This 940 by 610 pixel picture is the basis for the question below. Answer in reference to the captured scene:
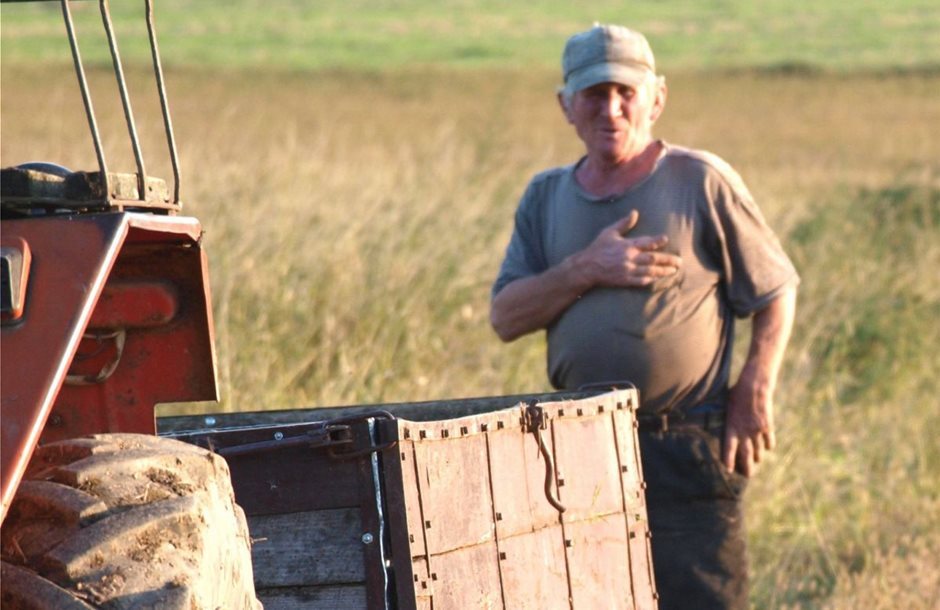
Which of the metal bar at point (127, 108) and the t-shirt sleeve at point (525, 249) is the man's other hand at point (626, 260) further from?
the metal bar at point (127, 108)

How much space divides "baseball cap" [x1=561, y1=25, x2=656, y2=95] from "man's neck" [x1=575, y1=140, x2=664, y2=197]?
0.22 metres

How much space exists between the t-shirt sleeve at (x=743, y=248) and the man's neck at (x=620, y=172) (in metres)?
0.23

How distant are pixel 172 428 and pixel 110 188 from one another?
1.48 metres

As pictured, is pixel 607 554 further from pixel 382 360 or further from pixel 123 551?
pixel 382 360

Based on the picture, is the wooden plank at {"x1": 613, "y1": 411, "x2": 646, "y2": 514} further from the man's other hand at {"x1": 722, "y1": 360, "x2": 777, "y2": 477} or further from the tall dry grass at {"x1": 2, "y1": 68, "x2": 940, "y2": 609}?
the tall dry grass at {"x1": 2, "y1": 68, "x2": 940, "y2": 609}

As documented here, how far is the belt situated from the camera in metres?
5.05

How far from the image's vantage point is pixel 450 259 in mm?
8930

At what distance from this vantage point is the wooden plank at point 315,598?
3.43 m

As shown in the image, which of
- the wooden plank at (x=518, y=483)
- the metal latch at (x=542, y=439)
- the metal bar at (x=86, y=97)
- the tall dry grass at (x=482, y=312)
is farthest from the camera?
the tall dry grass at (x=482, y=312)

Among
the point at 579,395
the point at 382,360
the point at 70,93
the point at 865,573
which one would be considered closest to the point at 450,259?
the point at 382,360

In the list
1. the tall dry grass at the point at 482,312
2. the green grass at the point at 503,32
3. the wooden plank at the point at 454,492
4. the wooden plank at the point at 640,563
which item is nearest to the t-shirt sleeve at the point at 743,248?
the wooden plank at the point at 640,563

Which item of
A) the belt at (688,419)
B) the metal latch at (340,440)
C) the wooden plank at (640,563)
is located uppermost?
the belt at (688,419)

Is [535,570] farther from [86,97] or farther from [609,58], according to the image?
[609,58]

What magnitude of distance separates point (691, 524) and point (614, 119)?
4.11 ft
